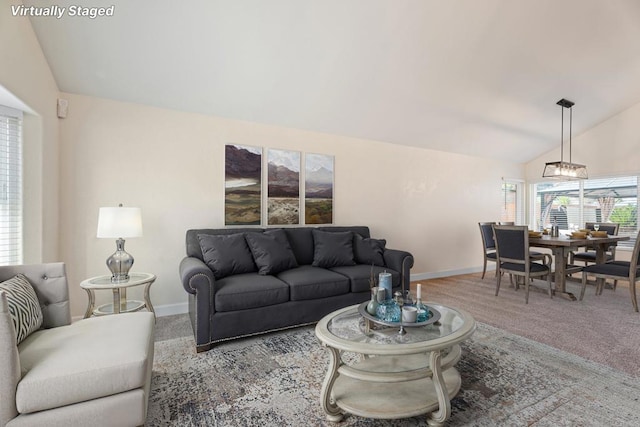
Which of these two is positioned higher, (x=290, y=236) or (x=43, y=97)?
(x=43, y=97)

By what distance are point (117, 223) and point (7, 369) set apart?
1507 millimetres

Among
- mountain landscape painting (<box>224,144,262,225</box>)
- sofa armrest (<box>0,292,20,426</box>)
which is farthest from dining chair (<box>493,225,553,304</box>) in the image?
sofa armrest (<box>0,292,20,426</box>)

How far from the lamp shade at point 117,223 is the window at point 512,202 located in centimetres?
652

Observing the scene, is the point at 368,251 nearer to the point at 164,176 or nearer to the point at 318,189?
the point at 318,189

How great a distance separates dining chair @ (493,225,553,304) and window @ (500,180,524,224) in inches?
94.4

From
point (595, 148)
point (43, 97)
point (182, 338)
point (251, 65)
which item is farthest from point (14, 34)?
point (595, 148)

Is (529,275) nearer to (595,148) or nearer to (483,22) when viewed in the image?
(483,22)

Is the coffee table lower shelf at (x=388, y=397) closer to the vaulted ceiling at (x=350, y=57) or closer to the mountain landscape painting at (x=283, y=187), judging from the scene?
the mountain landscape painting at (x=283, y=187)

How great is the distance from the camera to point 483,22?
3027mm

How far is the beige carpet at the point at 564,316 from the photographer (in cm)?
263

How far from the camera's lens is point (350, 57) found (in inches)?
124

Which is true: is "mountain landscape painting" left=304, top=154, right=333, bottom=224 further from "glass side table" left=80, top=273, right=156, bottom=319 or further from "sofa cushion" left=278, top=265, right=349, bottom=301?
"glass side table" left=80, top=273, right=156, bottom=319

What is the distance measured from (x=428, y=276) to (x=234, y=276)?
140 inches

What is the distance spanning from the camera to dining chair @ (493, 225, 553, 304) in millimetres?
4035
